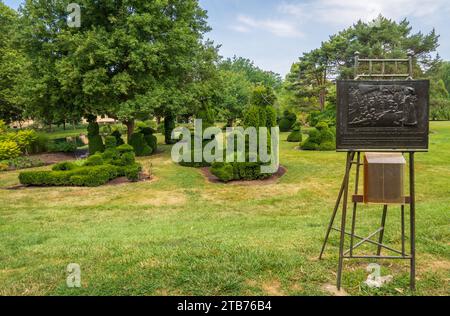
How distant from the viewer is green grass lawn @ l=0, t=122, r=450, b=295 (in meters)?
4.45

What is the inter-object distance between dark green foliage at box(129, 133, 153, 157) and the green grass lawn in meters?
8.31

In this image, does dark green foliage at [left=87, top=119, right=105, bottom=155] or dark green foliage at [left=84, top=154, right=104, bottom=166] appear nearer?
dark green foliage at [left=84, top=154, right=104, bottom=166]

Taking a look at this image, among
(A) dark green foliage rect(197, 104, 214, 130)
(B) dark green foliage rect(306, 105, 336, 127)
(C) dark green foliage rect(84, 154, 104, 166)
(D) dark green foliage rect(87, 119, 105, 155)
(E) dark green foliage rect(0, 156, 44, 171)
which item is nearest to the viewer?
(C) dark green foliage rect(84, 154, 104, 166)

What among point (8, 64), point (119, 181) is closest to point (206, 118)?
point (119, 181)

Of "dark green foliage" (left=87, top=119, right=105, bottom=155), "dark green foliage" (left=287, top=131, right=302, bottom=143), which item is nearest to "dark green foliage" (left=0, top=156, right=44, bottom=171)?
"dark green foliage" (left=87, top=119, right=105, bottom=155)

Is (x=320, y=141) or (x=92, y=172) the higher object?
(x=320, y=141)

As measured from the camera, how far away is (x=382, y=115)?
414cm

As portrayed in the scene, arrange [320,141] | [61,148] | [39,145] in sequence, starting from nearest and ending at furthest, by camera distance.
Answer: [320,141] → [39,145] → [61,148]

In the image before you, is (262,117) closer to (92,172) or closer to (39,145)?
(92,172)

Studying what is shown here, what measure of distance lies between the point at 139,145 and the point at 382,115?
19536 mm

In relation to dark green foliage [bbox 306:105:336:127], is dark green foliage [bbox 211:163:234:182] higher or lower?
lower

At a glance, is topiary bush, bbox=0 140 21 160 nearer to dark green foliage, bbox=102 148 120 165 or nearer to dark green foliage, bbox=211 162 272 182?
dark green foliage, bbox=102 148 120 165

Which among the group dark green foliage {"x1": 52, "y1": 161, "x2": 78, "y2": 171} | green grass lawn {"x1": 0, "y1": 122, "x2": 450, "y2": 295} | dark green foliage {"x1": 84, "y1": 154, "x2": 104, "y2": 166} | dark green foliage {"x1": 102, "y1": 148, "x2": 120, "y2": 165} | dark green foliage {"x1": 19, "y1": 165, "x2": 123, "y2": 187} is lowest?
green grass lawn {"x1": 0, "y1": 122, "x2": 450, "y2": 295}
